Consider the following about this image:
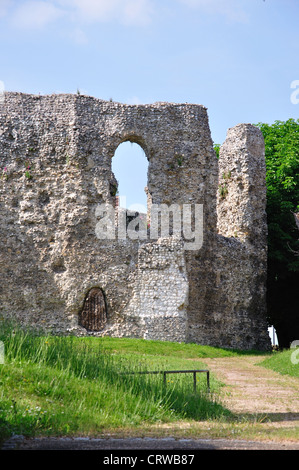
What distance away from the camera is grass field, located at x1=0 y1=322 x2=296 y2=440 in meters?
7.63

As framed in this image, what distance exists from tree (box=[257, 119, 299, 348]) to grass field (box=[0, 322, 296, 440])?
50.5 ft

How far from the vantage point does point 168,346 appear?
19609 millimetres

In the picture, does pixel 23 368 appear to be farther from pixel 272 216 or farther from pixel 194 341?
pixel 272 216

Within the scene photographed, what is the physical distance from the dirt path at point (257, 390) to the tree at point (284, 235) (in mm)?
8122

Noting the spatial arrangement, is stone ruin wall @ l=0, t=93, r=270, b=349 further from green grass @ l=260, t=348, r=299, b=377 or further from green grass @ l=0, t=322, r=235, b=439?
green grass @ l=0, t=322, r=235, b=439

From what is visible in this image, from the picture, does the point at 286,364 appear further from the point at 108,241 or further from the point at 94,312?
the point at 108,241

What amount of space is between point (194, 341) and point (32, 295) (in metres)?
5.76

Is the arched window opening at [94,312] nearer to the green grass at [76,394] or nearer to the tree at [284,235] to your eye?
the tree at [284,235]

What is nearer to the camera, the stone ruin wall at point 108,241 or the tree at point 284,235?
the stone ruin wall at point 108,241

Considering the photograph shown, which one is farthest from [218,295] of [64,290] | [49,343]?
[49,343]

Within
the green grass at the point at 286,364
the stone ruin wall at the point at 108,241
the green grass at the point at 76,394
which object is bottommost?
the green grass at the point at 286,364

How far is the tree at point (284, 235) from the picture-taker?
83.1 ft

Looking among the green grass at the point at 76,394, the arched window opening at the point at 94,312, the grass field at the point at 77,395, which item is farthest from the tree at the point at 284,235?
the grass field at the point at 77,395

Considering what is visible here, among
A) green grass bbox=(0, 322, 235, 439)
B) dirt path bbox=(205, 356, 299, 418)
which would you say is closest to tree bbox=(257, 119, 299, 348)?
dirt path bbox=(205, 356, 299, 418)
